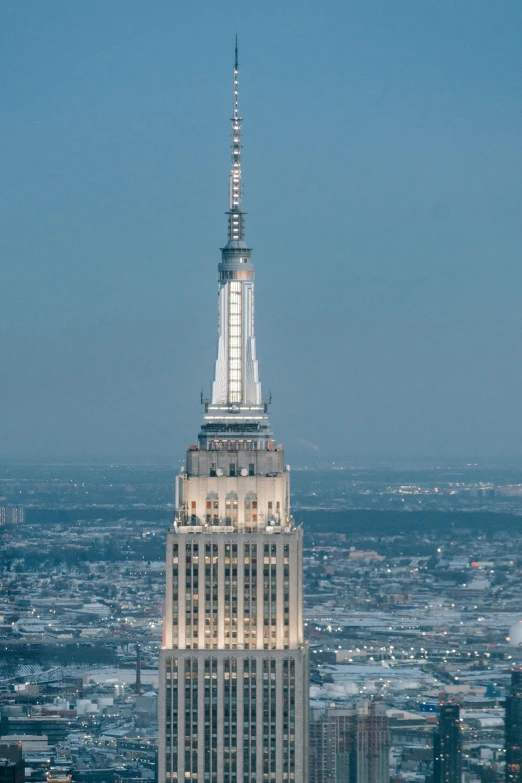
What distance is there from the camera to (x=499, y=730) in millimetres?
82312

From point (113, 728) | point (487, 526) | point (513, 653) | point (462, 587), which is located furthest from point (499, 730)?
point (487, 526)

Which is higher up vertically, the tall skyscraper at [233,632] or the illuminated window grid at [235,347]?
the illuminated window grid at [235,347]

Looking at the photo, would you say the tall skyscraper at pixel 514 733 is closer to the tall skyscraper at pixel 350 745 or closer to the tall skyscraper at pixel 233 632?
the tall skyscraper at pixel 350 745

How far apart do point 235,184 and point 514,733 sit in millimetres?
35094

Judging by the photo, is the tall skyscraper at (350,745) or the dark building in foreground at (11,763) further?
the dark building in foreground at (11,763)

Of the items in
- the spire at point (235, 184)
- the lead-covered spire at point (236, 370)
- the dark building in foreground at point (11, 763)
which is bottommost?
the dark building in foreground at point (11, 763)

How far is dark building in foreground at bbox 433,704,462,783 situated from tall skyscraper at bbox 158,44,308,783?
29684 mm

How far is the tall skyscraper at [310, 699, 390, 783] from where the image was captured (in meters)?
66.7

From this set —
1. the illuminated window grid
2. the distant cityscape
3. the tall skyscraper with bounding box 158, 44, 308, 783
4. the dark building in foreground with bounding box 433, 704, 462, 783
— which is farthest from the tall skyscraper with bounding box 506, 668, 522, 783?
the illuminated window grid

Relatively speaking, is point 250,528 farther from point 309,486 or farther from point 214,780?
point 309,486

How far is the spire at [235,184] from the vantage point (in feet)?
167

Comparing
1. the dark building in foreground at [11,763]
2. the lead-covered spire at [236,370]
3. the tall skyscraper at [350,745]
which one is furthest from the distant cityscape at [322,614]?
the lead-covered spire at [236,370]

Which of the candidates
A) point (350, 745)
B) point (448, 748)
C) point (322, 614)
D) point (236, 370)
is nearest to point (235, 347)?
point (236, 370)

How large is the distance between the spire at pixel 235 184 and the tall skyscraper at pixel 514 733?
30533mm
